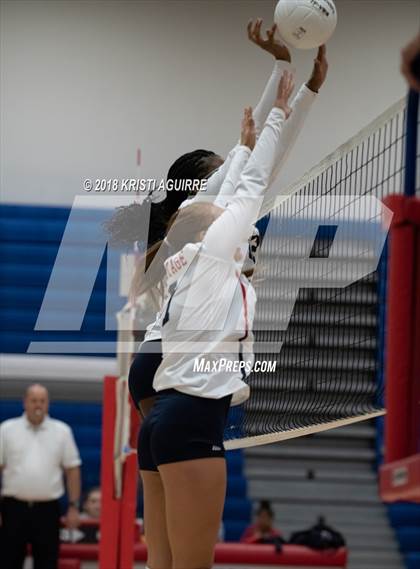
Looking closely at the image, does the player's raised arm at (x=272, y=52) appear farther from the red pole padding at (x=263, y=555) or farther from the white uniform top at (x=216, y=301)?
the red pole padding at (x=263, y=555)

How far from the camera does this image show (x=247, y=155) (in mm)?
3139

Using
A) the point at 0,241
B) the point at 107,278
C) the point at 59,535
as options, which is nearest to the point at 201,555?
the point at 59,535

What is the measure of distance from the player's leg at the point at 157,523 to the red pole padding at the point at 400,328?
0.79 metres

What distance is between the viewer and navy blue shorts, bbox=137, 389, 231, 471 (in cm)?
293

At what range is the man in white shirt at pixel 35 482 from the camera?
7.29m

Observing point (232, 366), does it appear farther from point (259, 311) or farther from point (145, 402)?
point (259, 311)

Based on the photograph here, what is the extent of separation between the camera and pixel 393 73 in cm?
610

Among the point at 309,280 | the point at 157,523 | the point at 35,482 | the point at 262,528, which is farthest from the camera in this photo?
the point at 262,528

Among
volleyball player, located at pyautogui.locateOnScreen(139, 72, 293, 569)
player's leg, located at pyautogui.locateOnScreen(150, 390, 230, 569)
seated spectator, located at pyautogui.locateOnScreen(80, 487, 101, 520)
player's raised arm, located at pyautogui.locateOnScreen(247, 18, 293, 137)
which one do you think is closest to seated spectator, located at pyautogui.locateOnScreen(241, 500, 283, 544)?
seated spectator, located at pyautogui.locateOnScreen(80, 487, 101, 520)

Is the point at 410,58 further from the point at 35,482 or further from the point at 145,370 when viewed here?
the point at 35,482

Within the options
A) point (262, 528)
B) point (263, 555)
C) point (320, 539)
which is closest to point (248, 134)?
point (263, 555)

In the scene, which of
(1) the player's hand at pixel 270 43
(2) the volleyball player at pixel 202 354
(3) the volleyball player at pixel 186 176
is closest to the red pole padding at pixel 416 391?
(2) the volleyball player at pixel 202 354

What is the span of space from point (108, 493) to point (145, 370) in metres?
2.66

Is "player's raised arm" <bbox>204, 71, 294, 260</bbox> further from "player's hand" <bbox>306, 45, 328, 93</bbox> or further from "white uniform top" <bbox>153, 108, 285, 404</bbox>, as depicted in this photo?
"player's hand" <bbox>306, 45, 328, 93</bbox>
